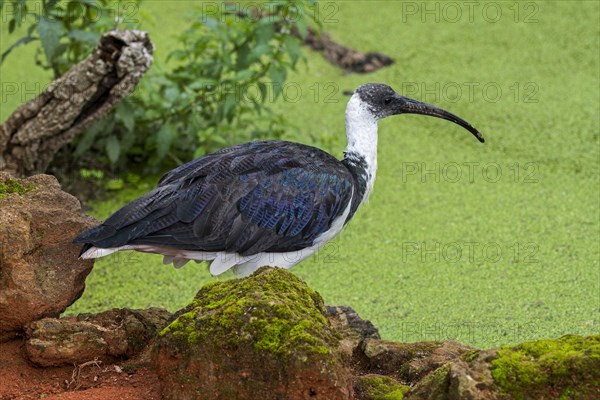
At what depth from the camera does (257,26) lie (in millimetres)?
5090

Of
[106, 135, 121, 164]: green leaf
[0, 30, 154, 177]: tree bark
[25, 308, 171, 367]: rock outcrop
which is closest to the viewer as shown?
[25, 308, 171, 367]: rock outcrop

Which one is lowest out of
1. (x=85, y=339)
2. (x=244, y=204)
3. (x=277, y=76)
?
(x=85, y=339)

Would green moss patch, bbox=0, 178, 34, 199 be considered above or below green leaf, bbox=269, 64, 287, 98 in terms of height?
below

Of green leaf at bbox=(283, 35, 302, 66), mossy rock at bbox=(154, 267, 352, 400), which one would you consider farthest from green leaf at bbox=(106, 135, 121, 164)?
mossy rock at bbox=(154, 267, 352, 400)

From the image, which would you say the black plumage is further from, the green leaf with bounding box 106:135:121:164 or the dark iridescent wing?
the green leaf with bounding box 106:135:121:164

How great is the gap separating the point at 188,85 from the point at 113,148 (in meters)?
0.57

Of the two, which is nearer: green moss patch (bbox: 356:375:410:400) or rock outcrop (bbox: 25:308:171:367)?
green moss patch (bbox: 356:375:410:400)

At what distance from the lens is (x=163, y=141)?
202 inches

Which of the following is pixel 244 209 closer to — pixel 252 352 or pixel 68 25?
pixel 252 352

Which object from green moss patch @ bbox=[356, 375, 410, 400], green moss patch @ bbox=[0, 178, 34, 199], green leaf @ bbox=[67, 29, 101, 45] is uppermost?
green leaf @ bbox=[67, 29, 101, 45]

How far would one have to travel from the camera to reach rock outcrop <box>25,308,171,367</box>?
2924 millimetres

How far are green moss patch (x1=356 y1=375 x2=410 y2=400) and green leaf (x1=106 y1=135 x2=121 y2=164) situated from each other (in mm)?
2639

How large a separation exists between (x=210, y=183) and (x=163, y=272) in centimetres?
123

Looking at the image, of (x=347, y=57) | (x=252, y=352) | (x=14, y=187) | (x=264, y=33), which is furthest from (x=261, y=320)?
(x=347, y=57)
